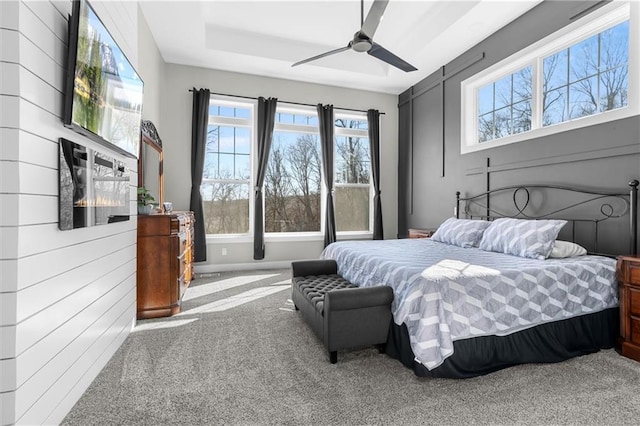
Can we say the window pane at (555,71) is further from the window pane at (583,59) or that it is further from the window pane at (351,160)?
the window pane at (351,160)

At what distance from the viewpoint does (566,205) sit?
312 centimetres

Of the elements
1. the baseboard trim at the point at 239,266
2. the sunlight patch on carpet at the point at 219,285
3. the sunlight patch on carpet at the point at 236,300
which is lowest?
the sunlight patch on carpet at the point at 236,300

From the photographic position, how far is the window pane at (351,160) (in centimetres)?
581

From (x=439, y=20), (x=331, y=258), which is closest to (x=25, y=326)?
(x=331, y=258)

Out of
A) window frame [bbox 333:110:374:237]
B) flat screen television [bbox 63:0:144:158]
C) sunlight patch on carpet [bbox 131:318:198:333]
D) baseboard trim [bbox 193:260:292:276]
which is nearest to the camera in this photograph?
flat screen television [bbox 63:0:144:158]

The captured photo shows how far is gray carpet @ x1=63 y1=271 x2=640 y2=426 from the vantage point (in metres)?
1.60

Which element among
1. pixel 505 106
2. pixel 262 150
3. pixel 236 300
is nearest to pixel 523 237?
pixel 505 106

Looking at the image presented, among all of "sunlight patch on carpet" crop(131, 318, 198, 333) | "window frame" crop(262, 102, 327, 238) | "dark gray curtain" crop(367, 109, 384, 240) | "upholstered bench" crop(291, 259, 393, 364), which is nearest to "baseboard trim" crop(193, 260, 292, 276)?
"window frame" crop(262, 102, 327, 238)

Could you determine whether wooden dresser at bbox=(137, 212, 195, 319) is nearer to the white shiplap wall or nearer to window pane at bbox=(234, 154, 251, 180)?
the white shiplap wall

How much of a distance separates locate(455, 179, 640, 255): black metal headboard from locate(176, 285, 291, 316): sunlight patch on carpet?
9.38ft

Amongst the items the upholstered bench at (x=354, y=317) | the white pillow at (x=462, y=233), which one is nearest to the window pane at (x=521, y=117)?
the white pillow at (x=462, y=233)

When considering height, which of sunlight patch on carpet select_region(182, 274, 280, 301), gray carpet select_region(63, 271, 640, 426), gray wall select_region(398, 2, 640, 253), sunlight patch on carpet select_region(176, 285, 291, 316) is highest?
gray wall select_region(398, 2, 640, 253)

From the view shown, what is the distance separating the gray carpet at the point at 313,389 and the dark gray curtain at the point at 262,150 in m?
2.58

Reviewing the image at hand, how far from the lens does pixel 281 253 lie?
5371 millimetres
